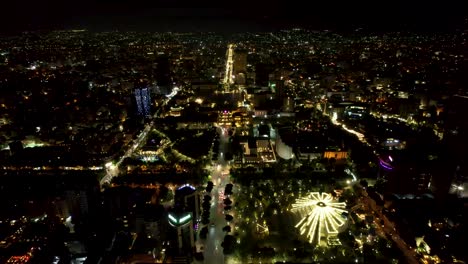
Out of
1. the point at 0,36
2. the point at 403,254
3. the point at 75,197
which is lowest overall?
the point at 403,254

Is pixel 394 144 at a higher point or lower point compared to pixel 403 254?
higher

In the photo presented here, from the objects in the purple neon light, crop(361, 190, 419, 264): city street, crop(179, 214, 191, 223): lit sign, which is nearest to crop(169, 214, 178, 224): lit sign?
crop(179, 214, 191, 223): lit sign

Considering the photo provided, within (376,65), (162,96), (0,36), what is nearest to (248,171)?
(162,96)

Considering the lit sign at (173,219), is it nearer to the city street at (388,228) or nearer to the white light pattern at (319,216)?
the white light pattern at (319,216)

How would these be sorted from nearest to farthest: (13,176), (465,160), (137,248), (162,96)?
(137,248) < (465,160) < (13,176) < (162,96)

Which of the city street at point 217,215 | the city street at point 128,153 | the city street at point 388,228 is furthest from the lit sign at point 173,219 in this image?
the city street at point 388,228

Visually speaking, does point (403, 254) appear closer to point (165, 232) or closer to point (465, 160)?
point (465, 160)

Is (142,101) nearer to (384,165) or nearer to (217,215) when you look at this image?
(217,215)
